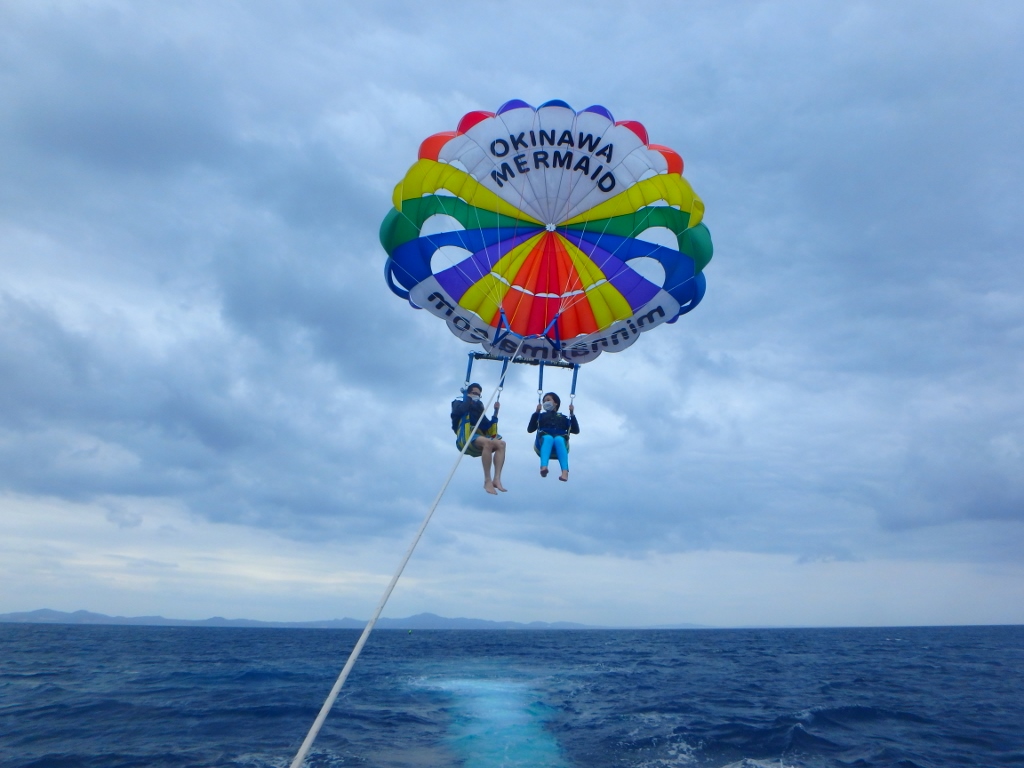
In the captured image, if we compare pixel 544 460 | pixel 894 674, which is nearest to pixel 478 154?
pixel 544 460

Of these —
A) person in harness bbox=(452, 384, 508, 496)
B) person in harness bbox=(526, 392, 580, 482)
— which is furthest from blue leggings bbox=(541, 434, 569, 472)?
person in harness bbox=(452, 384, 508, 496)

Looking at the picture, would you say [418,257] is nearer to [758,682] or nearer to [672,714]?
[672,714]

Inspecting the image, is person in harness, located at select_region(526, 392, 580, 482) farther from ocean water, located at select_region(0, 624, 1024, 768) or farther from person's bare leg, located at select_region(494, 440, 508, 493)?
ocean water, located at select_region(0, 624, 1024, 768)

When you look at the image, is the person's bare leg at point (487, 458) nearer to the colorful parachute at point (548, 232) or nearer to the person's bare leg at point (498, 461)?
the person's bare leg at point (498, 461)

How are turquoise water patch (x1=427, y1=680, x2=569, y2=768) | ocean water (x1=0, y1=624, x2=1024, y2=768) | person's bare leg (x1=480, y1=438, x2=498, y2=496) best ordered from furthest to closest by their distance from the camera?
ocean water (x1=0, y1=624, x2=1024, y2=768)
turquoise water patch (x1=427, y1=680, x2=569, y2=768)
person's bare leg (x1=480, y1=438, x2=498, y2=496)

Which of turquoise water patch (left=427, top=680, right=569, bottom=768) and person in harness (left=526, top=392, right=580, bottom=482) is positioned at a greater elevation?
person in harness (left=526, top=392, right=580, bottom=482)

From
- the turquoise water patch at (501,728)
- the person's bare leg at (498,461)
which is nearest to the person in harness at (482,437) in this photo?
the person's bare leg at (498,461)

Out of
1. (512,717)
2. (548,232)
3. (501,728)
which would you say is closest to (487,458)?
(548,232)

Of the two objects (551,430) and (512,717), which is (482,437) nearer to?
(551,430)

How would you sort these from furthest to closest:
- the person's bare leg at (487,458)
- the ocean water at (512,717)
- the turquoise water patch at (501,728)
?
the ocean water at (512,717)
the turquoise water patch at (501,728)
the person's bare leg at (487,458)
